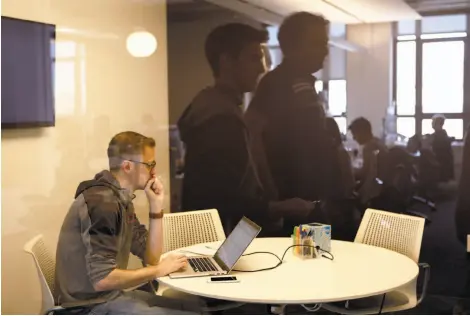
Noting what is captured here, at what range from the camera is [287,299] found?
2.34 m

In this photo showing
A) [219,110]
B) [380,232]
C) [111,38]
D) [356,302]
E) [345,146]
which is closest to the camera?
[356,302]

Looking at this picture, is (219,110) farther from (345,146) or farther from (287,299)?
(287,299)

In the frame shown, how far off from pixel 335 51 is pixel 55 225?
222 cm

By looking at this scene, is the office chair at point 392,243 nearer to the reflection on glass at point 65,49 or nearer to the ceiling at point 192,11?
the ceiling at point 192,11

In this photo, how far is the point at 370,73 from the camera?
12.9ft

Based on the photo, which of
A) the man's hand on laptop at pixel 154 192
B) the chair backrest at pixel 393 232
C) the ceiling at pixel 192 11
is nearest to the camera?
the man's hand on laptop at pixel 154 192

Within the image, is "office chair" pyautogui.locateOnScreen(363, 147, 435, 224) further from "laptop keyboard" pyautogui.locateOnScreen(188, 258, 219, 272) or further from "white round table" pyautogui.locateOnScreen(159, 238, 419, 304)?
"laptop keyboard" pyautogui.locateOnScreen(188, 258, 219, 272)

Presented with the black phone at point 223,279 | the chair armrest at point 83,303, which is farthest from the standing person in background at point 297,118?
the chair armrest at point 83,303

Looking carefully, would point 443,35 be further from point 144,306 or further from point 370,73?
point 144,306

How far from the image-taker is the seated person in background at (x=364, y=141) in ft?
12.9

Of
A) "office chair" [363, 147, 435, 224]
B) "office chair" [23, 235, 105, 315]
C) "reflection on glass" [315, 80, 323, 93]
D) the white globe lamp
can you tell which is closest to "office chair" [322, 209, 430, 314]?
"office chair" [363, 147, 435, 224]

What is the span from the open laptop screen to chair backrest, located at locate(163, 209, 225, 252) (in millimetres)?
572

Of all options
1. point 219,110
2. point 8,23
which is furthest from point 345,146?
point 8,23

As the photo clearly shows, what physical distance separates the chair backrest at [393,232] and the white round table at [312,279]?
293 millimetres
